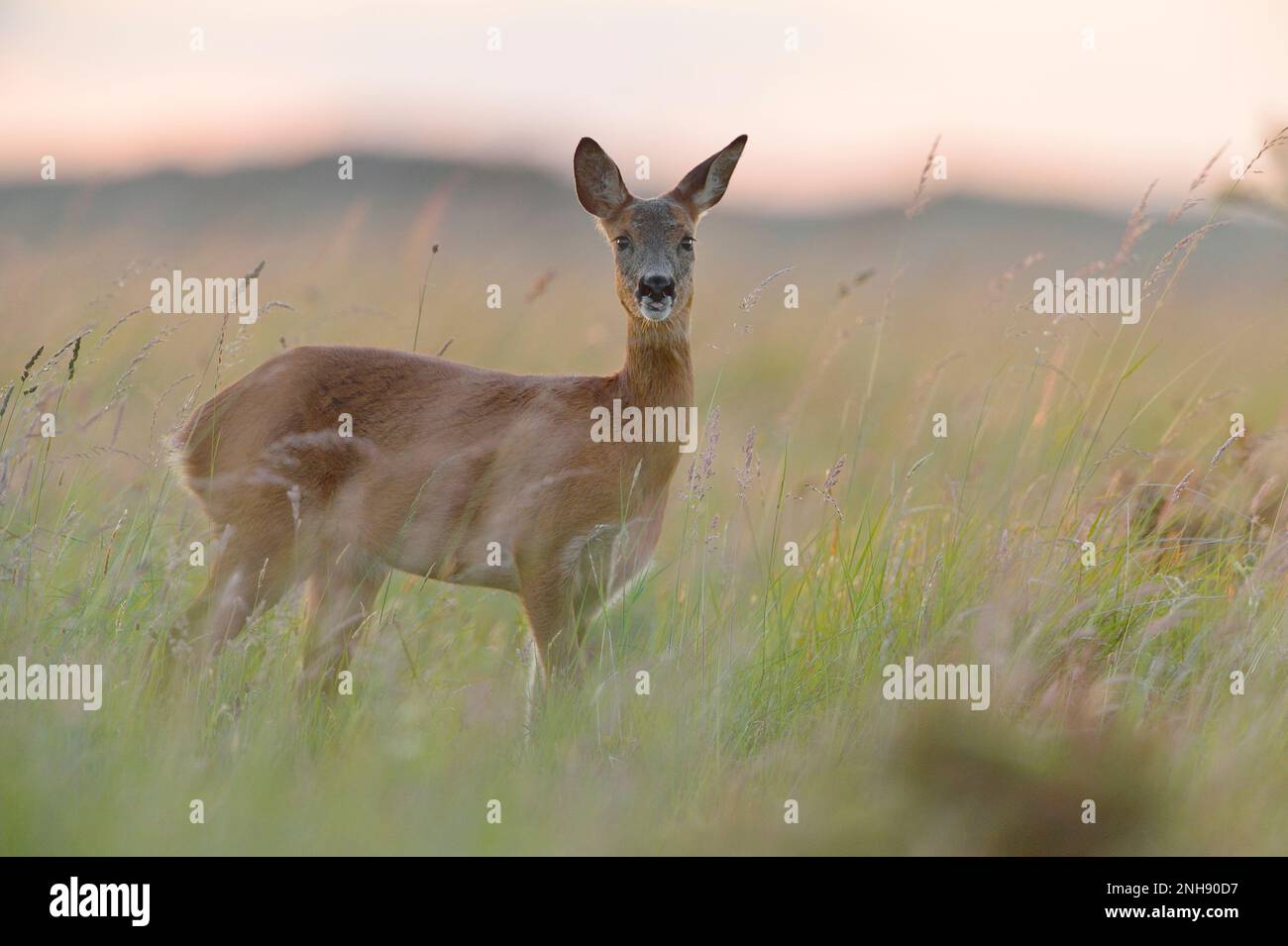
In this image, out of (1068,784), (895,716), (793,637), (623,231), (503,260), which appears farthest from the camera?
(503,260)

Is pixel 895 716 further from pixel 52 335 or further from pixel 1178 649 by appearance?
pixel 52 335

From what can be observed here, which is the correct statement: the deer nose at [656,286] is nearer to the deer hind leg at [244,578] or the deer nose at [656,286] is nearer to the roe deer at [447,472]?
the roe deer at [447,472]

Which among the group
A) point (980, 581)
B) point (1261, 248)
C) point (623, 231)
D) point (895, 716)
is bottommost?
point (895, 716)

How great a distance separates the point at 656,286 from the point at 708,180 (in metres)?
0.77

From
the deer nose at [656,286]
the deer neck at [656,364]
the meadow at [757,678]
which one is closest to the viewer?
the meadow at [757,678]

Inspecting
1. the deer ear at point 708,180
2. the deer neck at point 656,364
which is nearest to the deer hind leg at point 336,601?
the deer neck at point 656,364

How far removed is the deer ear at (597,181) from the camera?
6246 mm

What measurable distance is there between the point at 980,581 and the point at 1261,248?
Result: 64.0ft

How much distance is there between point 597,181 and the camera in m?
6.37

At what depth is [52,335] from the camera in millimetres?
8297

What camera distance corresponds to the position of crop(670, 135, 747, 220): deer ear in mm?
6254

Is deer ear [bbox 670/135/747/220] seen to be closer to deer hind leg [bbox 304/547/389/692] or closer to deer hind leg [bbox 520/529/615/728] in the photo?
deer hind leg [bbox 520/529/615/728]

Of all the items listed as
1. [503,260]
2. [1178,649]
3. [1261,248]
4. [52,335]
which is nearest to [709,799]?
[1178,649]

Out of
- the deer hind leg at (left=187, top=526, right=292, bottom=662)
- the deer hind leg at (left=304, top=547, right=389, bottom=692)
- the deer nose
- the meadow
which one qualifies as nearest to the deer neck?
the deer nose
